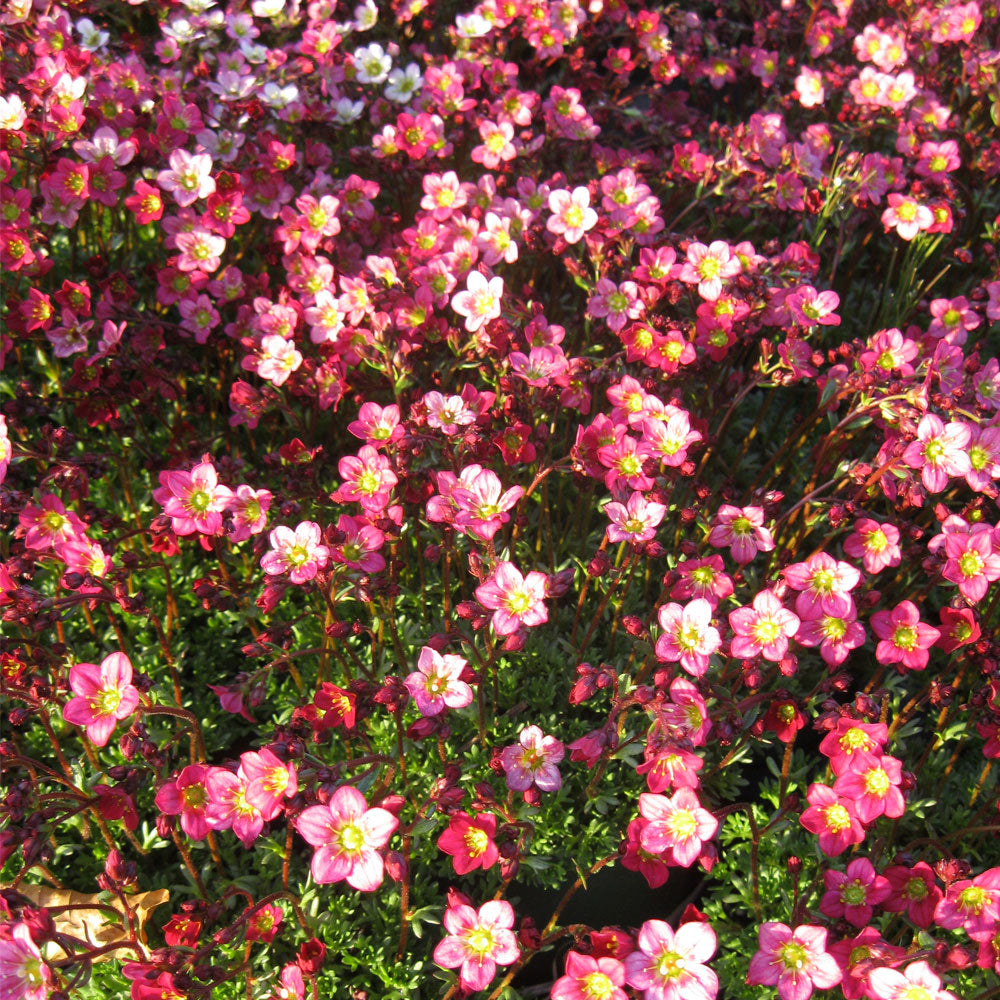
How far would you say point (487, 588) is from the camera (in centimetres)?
187

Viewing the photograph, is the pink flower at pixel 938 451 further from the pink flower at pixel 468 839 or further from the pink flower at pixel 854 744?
the pink flower at pixel 468 839

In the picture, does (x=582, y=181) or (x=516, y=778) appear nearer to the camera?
(x=516, y=778)

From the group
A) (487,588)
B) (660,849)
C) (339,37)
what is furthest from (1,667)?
(339,37)

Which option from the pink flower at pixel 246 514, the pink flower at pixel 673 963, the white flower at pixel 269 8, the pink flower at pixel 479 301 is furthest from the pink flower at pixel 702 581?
the white flower at pixel 269 8

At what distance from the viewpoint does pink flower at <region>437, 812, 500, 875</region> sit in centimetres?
172

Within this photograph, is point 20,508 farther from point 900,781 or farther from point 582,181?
point 582,181

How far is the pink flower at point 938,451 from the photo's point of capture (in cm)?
199

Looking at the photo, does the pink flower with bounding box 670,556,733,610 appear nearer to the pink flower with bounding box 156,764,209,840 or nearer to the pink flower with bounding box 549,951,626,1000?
the pink flower with bounding box 549,951,626,1000

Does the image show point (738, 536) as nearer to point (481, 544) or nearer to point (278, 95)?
point (481, 544)

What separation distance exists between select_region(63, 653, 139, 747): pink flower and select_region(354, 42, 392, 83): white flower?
2478 mm

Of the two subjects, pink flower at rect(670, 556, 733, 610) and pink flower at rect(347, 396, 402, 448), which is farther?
pink flower at rect(347, 396, 402, 448)

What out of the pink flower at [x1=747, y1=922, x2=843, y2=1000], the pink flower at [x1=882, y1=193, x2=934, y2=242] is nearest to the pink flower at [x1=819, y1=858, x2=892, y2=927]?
the pink flower at [x1=747, y1=922, x2=843, y2=1000]

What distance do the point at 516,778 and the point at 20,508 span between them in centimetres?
124

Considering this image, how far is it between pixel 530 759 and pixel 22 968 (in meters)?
0.93
